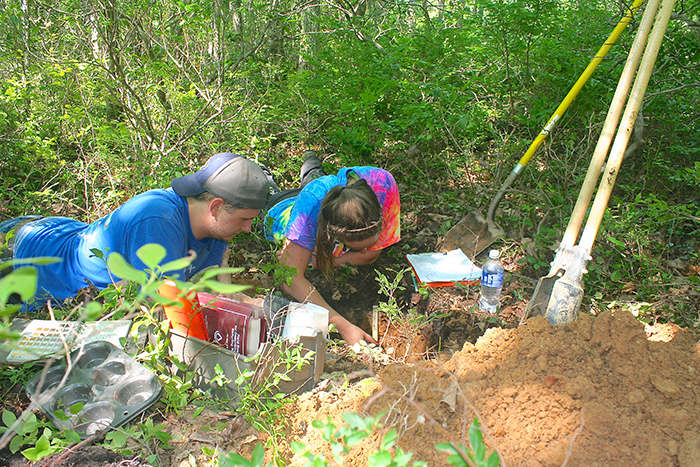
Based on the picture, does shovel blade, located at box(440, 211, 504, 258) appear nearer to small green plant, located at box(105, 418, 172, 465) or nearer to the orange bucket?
the orange bucket

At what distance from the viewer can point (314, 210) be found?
3.11 meters

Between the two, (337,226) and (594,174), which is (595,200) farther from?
(337,226)

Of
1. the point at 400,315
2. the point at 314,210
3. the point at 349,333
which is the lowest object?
the point at 349,333

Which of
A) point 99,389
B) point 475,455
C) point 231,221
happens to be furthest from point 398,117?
point 475,455

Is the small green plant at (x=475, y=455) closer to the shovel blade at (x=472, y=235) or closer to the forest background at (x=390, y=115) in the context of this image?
the forest background at (x=390, y=115)

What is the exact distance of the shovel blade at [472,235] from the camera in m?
3.65

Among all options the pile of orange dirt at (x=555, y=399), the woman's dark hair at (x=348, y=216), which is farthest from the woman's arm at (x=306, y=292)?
the pile of orange dirt at (x=555, y=399)

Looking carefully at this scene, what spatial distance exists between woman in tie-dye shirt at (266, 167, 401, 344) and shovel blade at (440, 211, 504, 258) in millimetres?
617

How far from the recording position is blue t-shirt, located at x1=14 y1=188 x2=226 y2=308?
224cm

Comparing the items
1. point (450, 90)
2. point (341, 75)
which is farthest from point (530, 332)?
point (341, 75)

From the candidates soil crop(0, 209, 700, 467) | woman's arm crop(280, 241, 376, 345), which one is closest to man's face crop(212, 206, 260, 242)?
woman's arm crop(280, 241, 376, 345)

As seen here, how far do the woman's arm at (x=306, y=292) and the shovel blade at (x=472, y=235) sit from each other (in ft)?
4.49

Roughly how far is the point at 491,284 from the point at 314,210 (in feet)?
4.43

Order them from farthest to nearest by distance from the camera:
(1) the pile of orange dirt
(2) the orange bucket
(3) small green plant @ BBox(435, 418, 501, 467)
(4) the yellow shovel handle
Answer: (4) the yellow shovel handle, (2) the orange bucket, (1) the pile of orange dirt, (3) small green plant @ BBox(435, 418, 501, 467)
